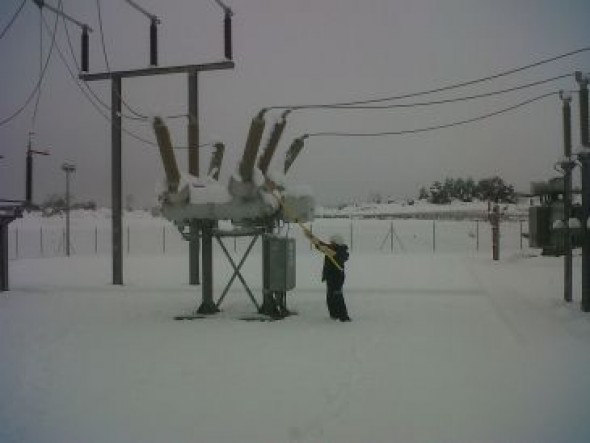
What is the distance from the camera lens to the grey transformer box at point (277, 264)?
1355 cm

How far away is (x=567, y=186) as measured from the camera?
15125mm

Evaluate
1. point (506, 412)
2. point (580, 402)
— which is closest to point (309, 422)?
point (506, 412)

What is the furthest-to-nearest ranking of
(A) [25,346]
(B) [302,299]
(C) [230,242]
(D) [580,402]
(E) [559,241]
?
(C) [230,242] < (B) [302,299] < (E) [559,241] < (A) [25,346] < (D) [580,402]

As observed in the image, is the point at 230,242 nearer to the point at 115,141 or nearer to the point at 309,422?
the point at 115,141

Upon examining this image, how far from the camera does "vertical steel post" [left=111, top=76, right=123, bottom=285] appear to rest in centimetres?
2056

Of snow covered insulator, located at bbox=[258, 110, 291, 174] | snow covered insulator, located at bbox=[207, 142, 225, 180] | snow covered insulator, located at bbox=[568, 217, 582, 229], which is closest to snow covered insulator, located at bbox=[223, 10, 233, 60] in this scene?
snow covered insulator, located at bbox=[207, 142, 225, 180]

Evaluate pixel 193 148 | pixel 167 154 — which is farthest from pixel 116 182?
pixel 167 154

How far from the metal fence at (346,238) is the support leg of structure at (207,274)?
30.3m

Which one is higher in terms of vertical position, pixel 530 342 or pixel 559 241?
pixel 559 241

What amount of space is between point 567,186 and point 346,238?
42945mm

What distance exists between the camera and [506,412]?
6.81 metres

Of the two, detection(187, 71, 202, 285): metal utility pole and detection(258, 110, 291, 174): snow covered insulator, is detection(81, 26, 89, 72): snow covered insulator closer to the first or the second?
detection(187, 71, 202, 285): metal utility pole

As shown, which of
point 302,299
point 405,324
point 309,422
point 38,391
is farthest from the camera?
point 302,299

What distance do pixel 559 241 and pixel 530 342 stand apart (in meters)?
5.49
